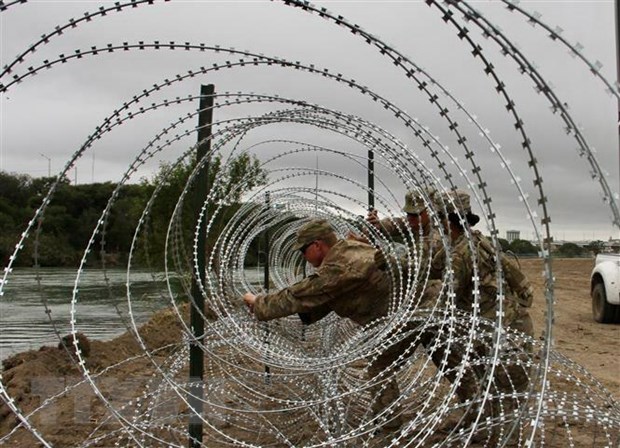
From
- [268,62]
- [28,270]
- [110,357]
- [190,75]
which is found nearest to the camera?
[268,62]

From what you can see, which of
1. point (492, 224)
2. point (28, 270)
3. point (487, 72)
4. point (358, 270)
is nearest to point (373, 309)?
point (358, 270)

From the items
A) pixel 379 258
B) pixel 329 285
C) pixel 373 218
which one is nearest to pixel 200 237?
pixel 329 285

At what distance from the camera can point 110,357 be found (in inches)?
431

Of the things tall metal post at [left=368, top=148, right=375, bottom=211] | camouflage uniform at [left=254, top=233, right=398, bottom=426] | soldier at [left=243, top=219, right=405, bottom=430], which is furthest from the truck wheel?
camouflage uniform at [left=254, top=233, right=398, bottom=426]

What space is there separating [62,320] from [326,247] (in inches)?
509

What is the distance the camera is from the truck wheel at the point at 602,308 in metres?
15.0

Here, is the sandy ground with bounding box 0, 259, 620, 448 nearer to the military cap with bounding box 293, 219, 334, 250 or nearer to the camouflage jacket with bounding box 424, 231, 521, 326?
the camouflage jacket with bounding box 424, 231, 521, 326

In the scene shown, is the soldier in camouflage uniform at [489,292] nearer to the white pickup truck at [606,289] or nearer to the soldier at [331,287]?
the soldier at [331,287]

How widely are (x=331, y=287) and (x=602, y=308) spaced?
38.3 feet

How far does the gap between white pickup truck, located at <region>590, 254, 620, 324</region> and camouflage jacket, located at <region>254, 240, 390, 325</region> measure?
9886 millimetres

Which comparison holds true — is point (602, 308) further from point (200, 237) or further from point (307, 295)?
point (200, 237)

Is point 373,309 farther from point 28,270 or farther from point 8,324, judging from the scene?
point 28,270

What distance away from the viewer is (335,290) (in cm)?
509

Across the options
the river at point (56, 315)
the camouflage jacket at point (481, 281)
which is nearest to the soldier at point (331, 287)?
the camouflage jacket at point (481, 281)
